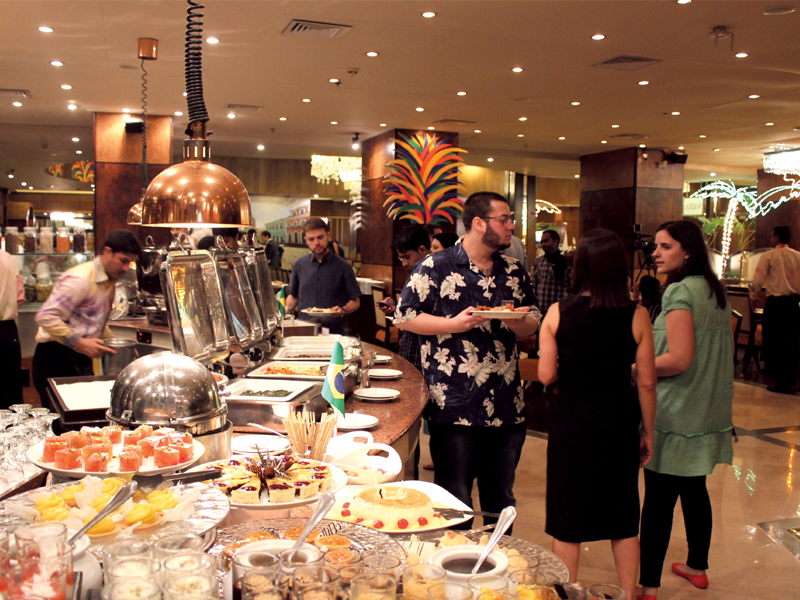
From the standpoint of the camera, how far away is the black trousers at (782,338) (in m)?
7.38

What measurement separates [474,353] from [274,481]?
131 cm

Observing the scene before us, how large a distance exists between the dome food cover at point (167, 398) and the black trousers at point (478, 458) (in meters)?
1.16

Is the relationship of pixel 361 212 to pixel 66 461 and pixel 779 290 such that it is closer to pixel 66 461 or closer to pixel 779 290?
pixel 779 290

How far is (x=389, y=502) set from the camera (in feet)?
4.99

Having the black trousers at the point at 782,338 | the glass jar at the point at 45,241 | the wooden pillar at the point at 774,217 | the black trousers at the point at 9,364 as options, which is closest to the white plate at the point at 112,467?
the black trousers at the point at 9,364

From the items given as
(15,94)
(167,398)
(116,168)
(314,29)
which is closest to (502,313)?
(167,398)

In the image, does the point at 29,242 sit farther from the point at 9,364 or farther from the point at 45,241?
the point at 9,364

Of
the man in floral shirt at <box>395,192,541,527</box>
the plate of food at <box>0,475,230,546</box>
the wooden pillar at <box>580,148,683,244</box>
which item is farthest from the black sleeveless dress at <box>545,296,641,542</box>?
the wooden pillar at <box>580,148,683,244</box>

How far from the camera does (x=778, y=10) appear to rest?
5.18 metres

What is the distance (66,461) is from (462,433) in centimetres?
158

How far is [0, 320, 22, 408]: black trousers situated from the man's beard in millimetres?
3742

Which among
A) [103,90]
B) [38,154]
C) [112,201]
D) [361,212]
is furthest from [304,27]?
[38,154]

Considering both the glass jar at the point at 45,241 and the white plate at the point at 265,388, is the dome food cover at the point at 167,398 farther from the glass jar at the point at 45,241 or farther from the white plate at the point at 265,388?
the glass jar at the point at 45,241

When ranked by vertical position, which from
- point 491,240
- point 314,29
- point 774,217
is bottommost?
point 491,240
